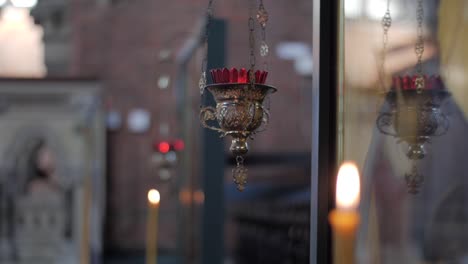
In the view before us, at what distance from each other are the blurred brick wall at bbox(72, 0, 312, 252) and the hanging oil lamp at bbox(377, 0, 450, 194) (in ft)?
37.4

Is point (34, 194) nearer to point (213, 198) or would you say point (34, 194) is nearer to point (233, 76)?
point (213, 198)

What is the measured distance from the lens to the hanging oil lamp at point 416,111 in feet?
8.77

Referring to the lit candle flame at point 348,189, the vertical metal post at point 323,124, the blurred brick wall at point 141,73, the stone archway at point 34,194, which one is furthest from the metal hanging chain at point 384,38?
the blurred brick wall at point 141,73

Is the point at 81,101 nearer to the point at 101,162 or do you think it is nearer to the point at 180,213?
the point at 101,162

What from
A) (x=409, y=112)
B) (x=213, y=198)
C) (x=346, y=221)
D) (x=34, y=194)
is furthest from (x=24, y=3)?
(x=346, y=221)

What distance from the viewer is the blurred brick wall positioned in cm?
1446

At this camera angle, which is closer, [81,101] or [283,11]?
[81,101]

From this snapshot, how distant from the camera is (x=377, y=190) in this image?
13.4 ft

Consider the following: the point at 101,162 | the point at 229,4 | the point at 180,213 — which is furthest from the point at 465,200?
the point at 101,162

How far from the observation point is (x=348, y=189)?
1.30m

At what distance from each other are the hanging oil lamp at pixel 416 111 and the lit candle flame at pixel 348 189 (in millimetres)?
1322

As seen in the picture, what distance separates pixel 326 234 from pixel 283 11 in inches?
487

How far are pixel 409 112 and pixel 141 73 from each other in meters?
12.4

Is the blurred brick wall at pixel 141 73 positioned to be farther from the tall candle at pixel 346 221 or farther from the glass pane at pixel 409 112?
the tall candle at pixel 346 221
